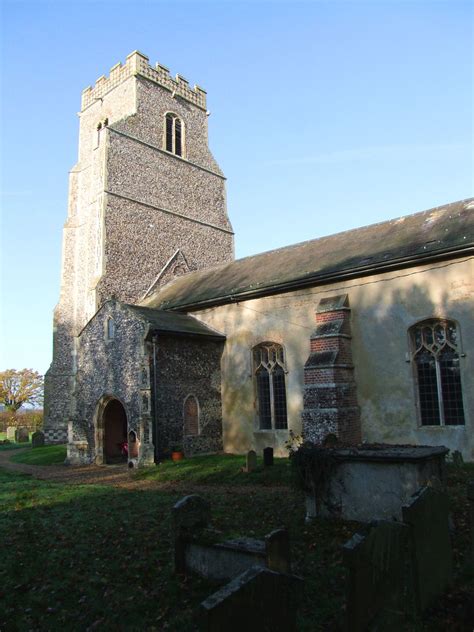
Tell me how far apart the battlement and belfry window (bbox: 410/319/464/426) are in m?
22.3

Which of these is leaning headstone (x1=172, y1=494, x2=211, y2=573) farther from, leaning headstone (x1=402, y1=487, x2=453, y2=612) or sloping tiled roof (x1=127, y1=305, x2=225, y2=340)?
sloping tiled roof (x1=127, y1=305, x2=225, y2=340)

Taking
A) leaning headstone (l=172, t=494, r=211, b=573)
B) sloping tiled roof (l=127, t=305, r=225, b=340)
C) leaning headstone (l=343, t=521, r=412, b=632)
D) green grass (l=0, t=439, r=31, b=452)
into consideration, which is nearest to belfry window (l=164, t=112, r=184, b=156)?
sloping tiled roof (l=127, t=305, r=225, b=340)

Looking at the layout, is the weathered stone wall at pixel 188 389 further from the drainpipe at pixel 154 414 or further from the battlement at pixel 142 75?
the battlement at pixel 142 75

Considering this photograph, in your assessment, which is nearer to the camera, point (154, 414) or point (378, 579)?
point (378, 579)

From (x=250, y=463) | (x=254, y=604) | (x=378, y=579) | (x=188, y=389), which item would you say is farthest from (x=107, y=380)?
(x=254, y=604)

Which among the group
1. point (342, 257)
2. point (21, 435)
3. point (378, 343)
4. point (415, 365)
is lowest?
point (21, 435)

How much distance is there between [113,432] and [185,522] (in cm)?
1441

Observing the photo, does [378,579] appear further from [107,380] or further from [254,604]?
[107,380]

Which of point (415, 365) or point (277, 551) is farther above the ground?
point (415, 365)

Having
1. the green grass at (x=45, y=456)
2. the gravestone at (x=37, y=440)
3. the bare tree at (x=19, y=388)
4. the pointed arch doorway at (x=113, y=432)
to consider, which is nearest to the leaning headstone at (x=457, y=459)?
the pointed arch doorway at (x=113, y=432)

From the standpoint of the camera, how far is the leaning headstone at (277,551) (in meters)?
4.62

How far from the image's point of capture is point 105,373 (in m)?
18.2

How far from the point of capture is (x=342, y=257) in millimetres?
16188

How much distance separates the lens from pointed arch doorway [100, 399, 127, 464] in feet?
61.0
